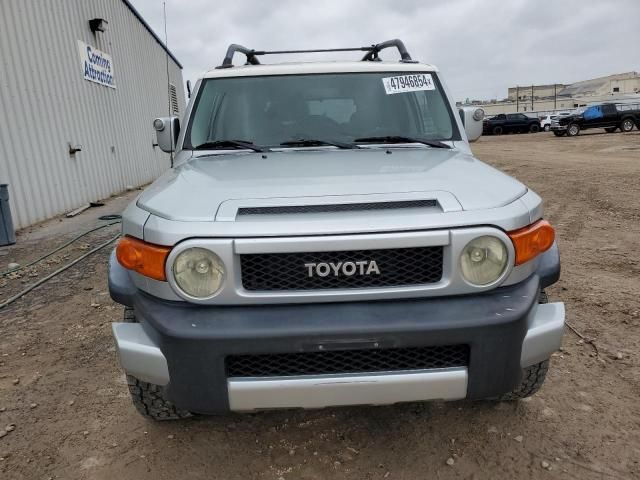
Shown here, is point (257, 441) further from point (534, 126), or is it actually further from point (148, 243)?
point (534, 126)

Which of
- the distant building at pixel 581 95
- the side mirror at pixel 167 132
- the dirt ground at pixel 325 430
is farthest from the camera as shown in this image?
the distant building at pixel 581 95

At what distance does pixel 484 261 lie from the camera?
1813 mm

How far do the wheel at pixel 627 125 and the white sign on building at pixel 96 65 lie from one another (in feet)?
83.7

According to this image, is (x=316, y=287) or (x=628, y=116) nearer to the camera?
(x=316, y=287)

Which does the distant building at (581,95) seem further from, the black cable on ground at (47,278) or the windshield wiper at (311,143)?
the windshield wiper at (311,143)

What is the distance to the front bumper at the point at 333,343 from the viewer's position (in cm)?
172

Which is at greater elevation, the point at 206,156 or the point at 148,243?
the point at 206,156

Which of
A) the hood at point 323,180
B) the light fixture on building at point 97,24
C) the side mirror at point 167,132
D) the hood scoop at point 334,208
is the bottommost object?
the hood scoop at point 334,208

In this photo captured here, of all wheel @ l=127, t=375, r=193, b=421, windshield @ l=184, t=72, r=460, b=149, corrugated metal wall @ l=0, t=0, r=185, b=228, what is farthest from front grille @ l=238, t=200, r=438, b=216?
corrugated metal wall @ l=0, t=0, r=185, b=228

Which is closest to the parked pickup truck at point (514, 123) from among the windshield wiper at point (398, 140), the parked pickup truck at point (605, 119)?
the parked pickup truck at point (605, 119)

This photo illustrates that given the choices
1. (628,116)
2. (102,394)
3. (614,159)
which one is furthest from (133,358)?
(628,116)

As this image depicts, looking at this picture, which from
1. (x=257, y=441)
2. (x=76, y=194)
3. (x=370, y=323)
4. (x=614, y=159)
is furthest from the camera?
(x=614, y=159)

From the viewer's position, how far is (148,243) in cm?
184

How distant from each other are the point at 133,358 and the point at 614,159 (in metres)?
15.3
